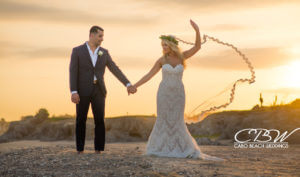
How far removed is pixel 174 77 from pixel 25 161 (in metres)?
3.84

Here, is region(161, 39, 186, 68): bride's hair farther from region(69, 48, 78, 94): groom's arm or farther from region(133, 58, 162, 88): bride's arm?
region(69, 48, 78, 94): groom's arm

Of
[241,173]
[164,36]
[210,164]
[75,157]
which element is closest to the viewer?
[241,173]

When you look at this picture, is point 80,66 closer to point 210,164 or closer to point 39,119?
point 210,164

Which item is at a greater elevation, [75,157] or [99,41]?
[99,41]

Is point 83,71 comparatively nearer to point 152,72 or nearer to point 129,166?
point 152,72

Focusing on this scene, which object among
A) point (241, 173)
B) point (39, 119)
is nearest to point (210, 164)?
point (241, 173)

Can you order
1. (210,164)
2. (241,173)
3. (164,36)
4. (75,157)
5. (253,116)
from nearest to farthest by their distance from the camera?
(241,173) < (210,164) < (75,157) < (164,36) < (253,116)

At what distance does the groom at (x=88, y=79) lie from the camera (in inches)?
371

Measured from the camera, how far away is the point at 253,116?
16828mm

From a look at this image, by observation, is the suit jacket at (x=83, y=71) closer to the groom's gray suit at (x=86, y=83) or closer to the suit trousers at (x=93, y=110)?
the groom's gray suit at (x=86, y=83)

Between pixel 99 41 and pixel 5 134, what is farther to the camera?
pixel 5 134

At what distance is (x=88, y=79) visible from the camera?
30.9ft

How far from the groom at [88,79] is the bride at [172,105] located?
4.32 feet

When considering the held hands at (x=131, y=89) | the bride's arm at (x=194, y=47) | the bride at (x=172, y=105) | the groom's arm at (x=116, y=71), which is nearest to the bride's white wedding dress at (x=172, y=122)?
the bride at (x=172, y=105)
